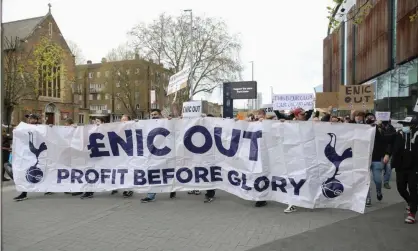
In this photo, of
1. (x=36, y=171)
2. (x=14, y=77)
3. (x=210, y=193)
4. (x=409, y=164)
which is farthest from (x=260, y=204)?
(x=14, y=77)

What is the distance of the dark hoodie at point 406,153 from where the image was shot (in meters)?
5.79

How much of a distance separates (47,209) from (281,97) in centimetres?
1060

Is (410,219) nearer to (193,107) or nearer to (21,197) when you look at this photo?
(21,197)

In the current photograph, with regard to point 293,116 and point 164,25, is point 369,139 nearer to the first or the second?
point 293,116

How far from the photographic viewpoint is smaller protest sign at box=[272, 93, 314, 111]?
1477 cm

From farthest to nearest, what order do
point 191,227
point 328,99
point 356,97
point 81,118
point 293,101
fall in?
point 81,118 < point 328,99 < point 293,101 < point 356,97 < point 191,227

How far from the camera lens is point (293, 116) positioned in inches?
322

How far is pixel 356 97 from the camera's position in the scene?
1378 cm

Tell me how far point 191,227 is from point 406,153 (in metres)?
3.58

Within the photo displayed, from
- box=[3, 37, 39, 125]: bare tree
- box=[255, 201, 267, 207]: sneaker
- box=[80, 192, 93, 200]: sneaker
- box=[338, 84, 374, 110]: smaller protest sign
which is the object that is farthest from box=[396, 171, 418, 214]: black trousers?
box=[3, 37, 39, 125]: bare tree

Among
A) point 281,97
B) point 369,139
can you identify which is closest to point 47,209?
point 369,139

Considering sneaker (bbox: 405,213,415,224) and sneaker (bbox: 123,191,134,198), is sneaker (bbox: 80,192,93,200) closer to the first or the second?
sneaker (bbox: 123,191,134,198)

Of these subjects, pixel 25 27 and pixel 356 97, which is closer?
pixel 356 97

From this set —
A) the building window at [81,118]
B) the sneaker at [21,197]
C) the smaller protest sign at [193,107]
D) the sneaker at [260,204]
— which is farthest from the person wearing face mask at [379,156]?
the building window at [81,118]
